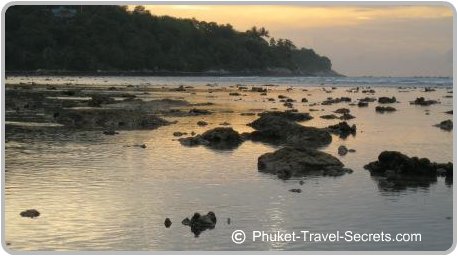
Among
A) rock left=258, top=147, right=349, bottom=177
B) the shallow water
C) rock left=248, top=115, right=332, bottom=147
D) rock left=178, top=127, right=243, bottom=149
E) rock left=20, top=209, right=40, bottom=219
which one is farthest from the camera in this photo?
rock left=248, top=115, right=332, bottom=147

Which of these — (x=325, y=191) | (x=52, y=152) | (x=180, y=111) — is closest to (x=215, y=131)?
(x=52, y=152)

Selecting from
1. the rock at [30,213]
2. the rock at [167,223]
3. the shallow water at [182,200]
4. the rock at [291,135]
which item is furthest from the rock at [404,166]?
the rock at [30,213]

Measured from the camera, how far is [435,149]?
33.6m

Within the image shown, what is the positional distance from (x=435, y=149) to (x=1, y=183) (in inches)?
931

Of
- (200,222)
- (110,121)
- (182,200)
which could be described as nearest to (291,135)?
(110,121)

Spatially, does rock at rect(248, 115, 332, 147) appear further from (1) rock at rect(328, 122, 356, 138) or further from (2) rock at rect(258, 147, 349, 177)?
(2) rock at rect(258, 147, 349, 177)

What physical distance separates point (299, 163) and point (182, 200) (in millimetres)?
6773

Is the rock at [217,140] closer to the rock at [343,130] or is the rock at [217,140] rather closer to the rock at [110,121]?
the rock at [343,130]

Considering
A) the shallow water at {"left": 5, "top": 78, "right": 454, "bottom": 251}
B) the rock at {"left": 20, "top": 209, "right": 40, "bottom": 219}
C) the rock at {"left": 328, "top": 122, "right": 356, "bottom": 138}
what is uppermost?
the rock at {"left": 20, "top": 209, "right": 40, "bottom": 219}

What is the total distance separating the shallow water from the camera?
1598 cm

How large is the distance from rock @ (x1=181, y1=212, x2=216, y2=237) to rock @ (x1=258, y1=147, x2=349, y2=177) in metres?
7.84

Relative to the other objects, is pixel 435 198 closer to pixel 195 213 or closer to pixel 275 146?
pixel 195 213

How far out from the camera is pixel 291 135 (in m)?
36.7

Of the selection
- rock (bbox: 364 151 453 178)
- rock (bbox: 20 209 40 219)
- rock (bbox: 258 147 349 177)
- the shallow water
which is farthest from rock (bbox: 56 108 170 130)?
rock (bbox: 20 209 40 219)
